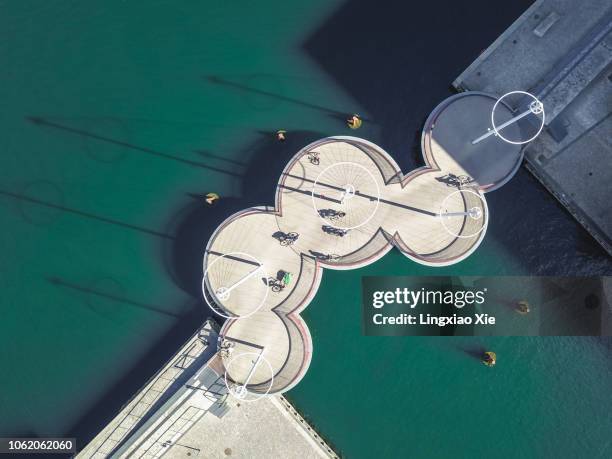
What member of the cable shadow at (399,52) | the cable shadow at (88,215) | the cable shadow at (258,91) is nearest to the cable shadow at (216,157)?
the cable shadow at (258,91)

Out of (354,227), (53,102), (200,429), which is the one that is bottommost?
(200,429)

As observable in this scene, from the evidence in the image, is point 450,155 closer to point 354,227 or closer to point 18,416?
point 354,227

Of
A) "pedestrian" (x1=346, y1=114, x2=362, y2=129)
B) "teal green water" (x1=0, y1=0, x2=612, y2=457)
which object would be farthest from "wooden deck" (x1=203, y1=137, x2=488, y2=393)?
"teal green water" (x1=0, y1=0, x2=612, y2=457)

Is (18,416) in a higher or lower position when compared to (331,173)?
lower

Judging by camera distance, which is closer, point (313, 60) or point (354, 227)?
point (354, 227)

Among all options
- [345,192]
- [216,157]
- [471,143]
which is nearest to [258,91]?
[216,157]

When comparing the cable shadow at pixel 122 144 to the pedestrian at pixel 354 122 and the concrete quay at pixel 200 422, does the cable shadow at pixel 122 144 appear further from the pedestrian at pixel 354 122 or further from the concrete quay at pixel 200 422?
the concrete quay at pixel 200 422

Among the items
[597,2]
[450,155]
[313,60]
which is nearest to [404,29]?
[313,60]
